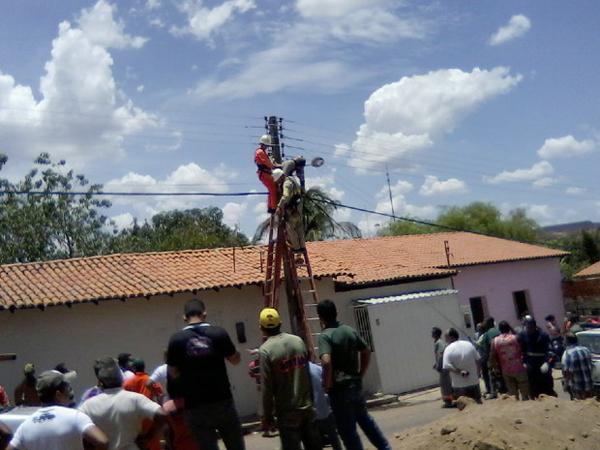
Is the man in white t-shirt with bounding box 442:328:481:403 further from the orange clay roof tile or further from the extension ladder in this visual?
the orange clay roof tile

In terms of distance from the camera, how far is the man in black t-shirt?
20.1 feet

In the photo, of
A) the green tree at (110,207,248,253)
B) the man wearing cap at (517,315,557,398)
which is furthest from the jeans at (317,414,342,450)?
the green tree at (110,207,248,253)

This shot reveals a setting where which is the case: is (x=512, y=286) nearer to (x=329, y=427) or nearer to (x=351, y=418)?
(x=329, y=427)

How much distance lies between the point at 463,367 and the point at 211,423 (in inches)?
240

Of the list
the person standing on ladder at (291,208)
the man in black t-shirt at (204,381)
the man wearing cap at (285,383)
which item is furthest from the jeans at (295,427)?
the person standing on ladder at (291,208)

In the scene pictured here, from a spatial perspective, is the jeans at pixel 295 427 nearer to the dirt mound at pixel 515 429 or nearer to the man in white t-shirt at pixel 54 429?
the man in white t-shirt at pixel 54 429

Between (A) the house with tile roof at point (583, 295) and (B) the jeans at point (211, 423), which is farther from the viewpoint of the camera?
(A) the house with tile roof at point (583, 295)

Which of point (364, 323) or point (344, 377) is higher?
point (364, 323)

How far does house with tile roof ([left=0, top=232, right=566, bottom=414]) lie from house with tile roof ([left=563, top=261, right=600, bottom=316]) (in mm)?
10310

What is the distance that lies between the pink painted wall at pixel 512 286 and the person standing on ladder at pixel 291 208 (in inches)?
536

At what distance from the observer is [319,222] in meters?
33.7

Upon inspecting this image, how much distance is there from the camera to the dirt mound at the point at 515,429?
805 centimetres

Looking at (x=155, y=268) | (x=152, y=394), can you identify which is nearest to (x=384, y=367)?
(x=155, y=268)

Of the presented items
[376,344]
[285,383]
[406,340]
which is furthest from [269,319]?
[406,340]
